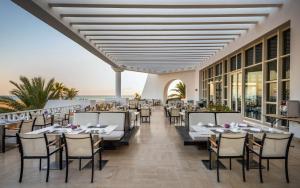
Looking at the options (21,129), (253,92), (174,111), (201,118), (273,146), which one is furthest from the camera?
(174,111)

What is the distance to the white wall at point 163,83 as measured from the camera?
24688 millimetres

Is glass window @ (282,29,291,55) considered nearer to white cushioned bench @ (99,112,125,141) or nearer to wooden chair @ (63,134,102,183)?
white cushioned bench @ (99,112,125,141)

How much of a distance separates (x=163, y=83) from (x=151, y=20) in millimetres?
19425

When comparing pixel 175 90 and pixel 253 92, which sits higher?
pixel 175 90

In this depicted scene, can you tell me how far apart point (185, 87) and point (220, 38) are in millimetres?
14939

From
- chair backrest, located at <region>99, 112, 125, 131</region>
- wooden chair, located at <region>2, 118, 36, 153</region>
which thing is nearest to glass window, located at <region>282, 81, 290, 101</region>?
chair backrest, located at <region>99, 112, 125, 131</region>

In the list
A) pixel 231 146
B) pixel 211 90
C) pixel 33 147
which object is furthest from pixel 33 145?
pixel 211 90

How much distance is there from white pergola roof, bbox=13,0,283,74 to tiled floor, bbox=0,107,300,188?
3.89m

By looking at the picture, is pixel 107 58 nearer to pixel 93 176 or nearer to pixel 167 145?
pixel 167 145

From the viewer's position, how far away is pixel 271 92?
8.66 meters

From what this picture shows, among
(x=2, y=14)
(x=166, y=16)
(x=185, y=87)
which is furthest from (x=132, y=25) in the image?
(x=185, y=87)

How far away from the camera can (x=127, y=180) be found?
422 cm

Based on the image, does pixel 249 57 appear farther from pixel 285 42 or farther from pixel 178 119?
pixel 178 119

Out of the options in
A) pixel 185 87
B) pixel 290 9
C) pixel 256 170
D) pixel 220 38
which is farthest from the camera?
pixel 185 87
